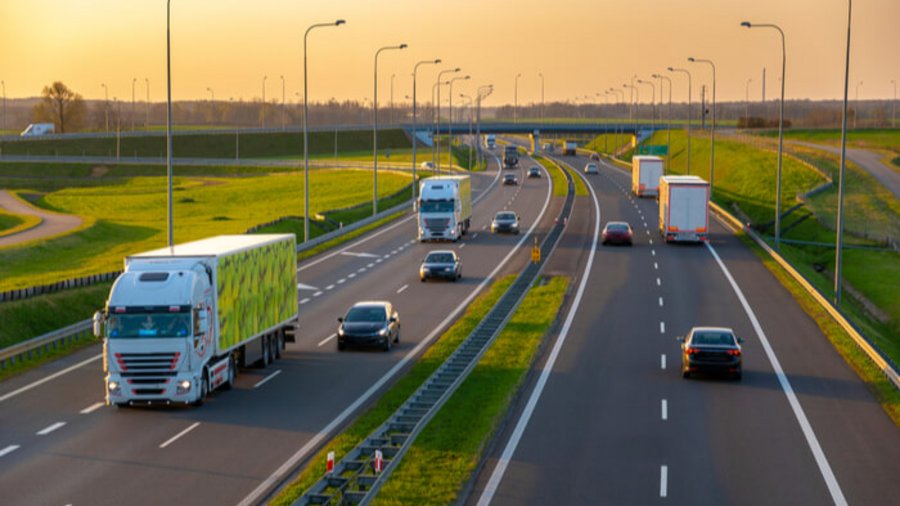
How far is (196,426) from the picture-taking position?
27609mm

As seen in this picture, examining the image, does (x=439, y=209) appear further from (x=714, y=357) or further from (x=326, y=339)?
(x=714, y=357)

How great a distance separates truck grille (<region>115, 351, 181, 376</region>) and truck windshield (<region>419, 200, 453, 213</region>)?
41.8 meters

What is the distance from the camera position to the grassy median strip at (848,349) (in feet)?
104

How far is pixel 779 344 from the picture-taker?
40.3 meters

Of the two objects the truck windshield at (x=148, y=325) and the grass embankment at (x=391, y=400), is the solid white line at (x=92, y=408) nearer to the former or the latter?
the truck windshield at (x=148, y=325)

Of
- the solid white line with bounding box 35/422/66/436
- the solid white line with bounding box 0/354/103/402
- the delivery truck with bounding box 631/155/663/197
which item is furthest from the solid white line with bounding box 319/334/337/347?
the delivery truck with bounding box 631/155/663/197

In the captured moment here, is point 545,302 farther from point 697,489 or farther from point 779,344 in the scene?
point 697,489

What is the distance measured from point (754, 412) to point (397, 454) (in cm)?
1070

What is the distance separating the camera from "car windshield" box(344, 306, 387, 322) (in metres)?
38.6

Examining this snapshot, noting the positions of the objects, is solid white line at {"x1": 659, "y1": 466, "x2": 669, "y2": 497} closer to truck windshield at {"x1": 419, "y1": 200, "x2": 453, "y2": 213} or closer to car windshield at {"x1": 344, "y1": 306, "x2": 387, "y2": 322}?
car windshield at {"x1": 344, "y1": 306, "x2": 387, "y2": 322}

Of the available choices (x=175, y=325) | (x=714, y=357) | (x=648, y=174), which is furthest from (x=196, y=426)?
(x=648, y=174)

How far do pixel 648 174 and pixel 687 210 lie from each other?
34111 mm

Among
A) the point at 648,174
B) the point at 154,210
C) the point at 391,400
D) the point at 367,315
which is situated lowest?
the point at 154,210

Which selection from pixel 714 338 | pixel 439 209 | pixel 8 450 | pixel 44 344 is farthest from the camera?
pixel 439 209
